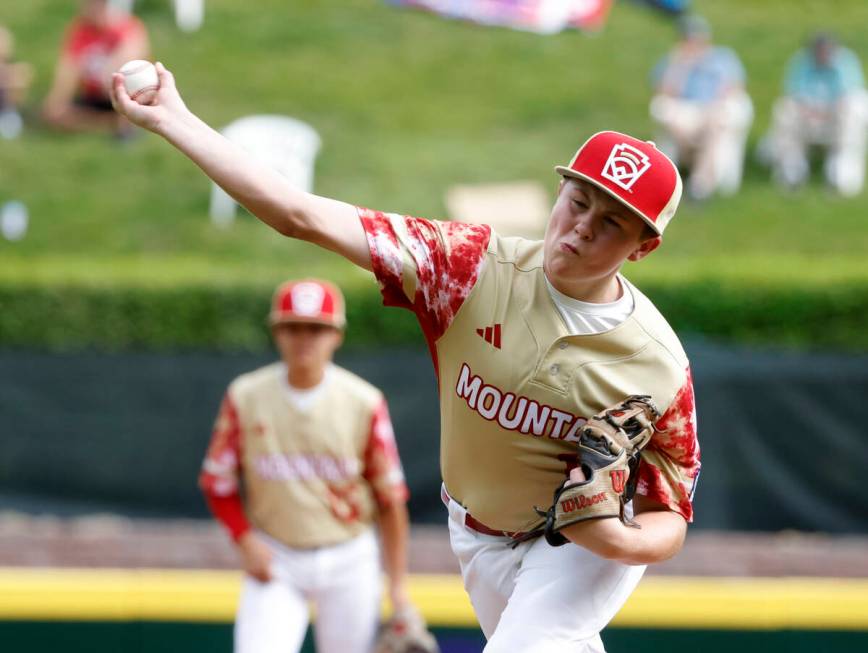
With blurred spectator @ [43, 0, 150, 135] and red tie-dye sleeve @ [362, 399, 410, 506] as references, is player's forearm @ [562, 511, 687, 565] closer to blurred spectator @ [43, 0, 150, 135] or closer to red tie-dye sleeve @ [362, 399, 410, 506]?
red tie-dye sleeve @ [362, 399, 410, 506]

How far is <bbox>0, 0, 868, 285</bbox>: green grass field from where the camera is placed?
13781 mm

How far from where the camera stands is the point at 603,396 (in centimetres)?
331

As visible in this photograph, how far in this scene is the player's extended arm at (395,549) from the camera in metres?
5.78

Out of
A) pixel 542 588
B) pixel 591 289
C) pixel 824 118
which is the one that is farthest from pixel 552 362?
pixel 824 118

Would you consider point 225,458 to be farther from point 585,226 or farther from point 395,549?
point 585,226

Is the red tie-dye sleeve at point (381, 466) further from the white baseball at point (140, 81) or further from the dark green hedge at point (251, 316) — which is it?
the dark green hedge at point (251, 316)

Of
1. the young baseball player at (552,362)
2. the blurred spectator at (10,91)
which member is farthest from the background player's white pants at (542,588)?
the blurred spectator at (10,91)

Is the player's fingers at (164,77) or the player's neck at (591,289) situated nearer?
the player's fingers at (164,77)

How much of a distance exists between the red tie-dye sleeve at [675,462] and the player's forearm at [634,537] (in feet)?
0.17

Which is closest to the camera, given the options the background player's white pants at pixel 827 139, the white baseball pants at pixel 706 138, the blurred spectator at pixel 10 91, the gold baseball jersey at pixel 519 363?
the gold baseball jersey at pixel 519 363

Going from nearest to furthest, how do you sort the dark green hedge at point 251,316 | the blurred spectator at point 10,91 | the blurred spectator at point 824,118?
1. the dark green hedge at point 251,316
2. the blurred spectator at point 824,118
3. the blurred spectator at point 10,91

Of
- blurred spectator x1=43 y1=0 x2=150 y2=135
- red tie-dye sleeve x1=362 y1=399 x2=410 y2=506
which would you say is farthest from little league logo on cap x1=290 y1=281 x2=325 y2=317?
blurred spectator x1=43 y1=0 x2=150 y2=135

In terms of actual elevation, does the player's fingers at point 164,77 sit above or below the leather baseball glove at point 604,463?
above

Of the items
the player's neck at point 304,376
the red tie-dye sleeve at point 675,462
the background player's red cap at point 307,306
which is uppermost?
the red tie-dye sleeve at point 675,462
